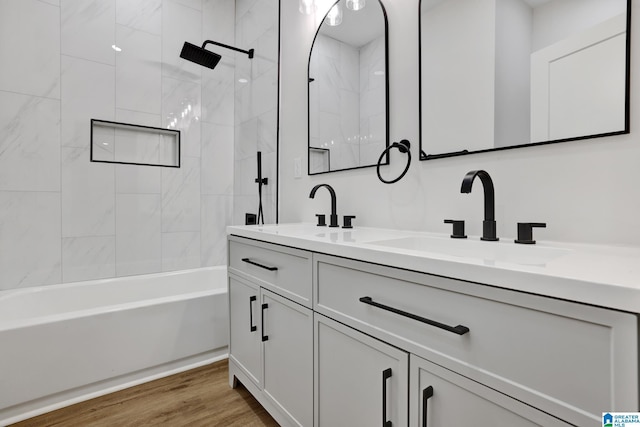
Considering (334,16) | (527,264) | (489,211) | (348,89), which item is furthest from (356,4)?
(527,264)

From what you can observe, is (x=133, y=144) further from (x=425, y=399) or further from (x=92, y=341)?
(x=425, y=399)

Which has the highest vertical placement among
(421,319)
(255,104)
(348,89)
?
(255,104)

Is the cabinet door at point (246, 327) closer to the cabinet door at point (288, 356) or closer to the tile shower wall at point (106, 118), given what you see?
the cabinet door at point (288, 356)

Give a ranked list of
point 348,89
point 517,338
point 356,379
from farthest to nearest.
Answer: point 348,89, point 356,379, point 517,338

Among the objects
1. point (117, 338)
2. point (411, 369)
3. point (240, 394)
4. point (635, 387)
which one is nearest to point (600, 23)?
point (635, 387)

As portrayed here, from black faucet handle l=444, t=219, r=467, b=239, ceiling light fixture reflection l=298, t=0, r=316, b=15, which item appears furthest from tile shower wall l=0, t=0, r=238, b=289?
black faucet handle l=444, t=219, r=467, b=239

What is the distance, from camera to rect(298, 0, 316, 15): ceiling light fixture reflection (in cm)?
188

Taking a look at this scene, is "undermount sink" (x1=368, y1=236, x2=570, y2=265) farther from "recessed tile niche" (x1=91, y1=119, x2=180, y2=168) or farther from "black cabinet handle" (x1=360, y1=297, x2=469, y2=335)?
"recessed tile niche" (x1=91, y1=119, x2=180, y2=168)

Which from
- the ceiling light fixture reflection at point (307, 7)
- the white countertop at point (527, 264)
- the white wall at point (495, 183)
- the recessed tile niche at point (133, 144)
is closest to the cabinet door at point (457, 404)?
the white countertop at point (527, 264)

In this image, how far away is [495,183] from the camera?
107 centimetres

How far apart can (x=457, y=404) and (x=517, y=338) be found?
21 cm

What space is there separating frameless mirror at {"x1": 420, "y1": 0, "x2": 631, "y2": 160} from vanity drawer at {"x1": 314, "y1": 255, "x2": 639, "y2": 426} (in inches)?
24.7

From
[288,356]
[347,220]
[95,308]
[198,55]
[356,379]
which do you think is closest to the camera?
[356,379]

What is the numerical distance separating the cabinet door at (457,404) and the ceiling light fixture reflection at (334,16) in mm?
1674
